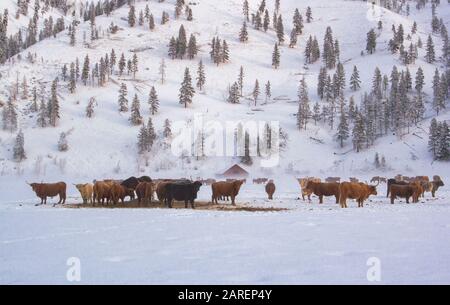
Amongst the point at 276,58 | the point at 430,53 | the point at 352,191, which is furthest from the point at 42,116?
the point at 430,53

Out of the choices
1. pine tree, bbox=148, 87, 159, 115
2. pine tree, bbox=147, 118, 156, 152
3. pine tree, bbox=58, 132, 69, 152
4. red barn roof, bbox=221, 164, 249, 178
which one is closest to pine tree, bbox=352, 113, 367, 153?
red barn roof, bbox=221, 164, 249, 178

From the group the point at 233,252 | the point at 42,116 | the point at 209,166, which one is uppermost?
the point at 42,116

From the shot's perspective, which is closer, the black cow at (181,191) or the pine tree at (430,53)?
the black cow at (181,191)

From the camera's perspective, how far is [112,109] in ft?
365

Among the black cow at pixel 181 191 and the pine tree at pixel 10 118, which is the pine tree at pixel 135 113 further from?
the black cow at pixel 181 191

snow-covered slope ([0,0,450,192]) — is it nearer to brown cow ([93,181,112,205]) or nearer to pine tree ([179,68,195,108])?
pine tree ([179,68,195,108])

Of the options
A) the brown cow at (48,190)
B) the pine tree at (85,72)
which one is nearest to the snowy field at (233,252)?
the brown cow at (48,190)

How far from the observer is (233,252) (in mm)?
9016

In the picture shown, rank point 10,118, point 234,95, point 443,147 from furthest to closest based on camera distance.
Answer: point 234,95 → point 10,118 → point 443,147

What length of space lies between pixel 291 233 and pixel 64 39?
167 metres

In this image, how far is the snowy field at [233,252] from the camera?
689 cm

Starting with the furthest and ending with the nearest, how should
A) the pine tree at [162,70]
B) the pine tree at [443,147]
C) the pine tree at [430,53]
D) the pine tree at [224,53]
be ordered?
1. the pine tree at [224,53]
2. the pine tree at [430,53]
3. the pine tree at [162,70]
4. the pine tree at [443,147]

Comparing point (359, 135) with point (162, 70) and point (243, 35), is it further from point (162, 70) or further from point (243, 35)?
point (243, 35)
